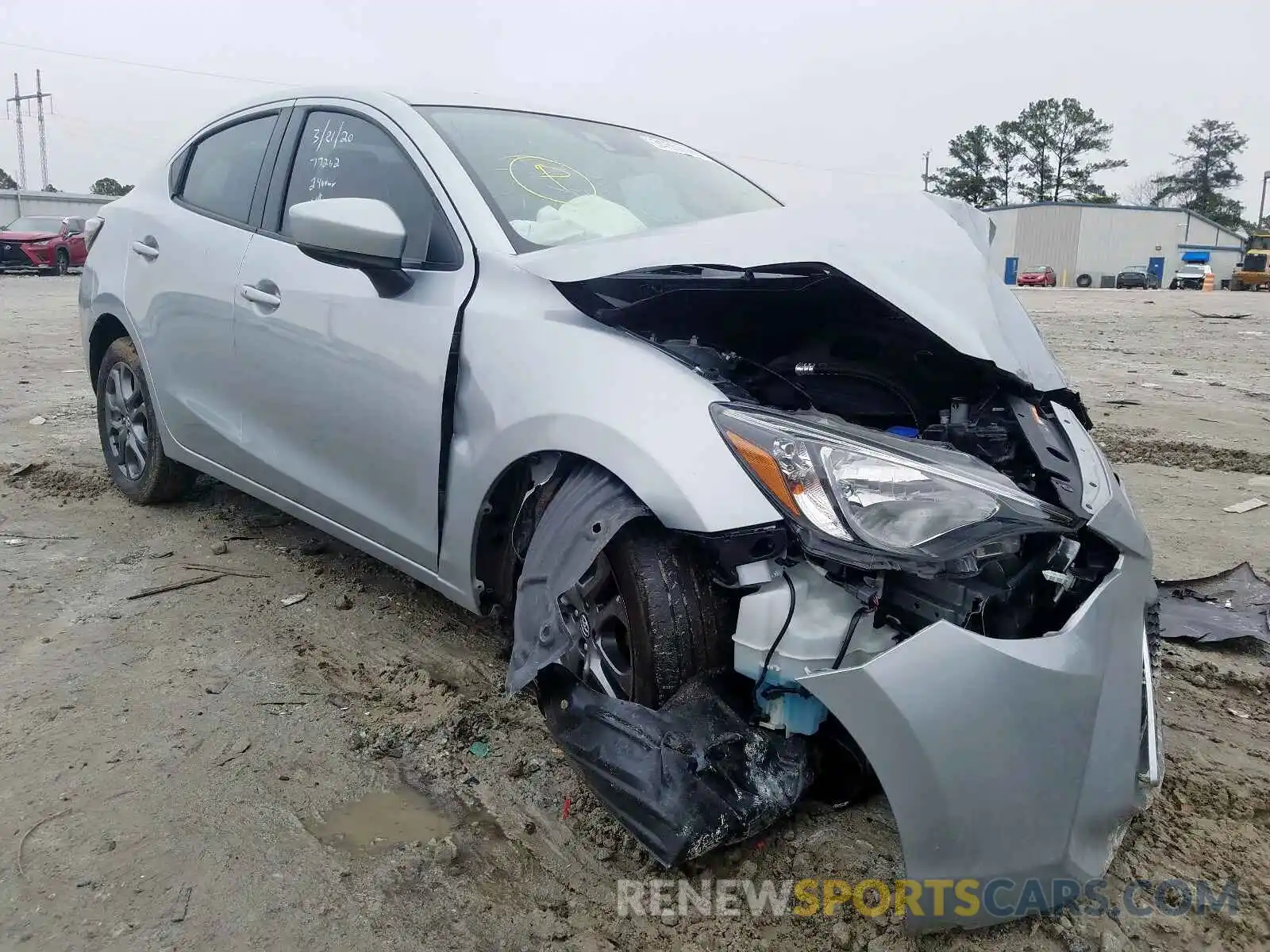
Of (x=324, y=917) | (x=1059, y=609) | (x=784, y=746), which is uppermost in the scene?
(x=1059, y=609)

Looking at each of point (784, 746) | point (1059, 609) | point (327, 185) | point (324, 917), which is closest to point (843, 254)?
point (1059, 609)

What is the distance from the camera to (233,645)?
2.88 metres

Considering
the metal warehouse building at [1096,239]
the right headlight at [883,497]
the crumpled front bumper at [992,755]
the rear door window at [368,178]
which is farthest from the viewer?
the metal warehouse building at [1096,239]

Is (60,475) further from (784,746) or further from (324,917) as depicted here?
(784,746)

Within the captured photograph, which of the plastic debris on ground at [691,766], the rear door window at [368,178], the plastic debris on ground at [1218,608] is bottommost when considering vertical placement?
the plastic debris on ground at [1218,608]

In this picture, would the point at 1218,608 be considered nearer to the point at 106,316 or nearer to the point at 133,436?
the point at 133,436

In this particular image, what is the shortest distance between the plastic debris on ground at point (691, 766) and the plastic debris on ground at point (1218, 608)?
1730 millimetres

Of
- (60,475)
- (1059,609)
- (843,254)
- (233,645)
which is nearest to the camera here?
(1059,609)

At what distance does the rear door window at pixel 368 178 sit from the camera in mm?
2488

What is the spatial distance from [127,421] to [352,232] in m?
2.31

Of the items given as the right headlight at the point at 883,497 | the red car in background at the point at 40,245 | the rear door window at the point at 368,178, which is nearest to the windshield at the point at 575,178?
the rear door window at the point at 368,178

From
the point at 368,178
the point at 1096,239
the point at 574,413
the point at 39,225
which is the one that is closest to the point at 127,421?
the point at 368,178

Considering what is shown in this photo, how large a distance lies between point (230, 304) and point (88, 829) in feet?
5.62

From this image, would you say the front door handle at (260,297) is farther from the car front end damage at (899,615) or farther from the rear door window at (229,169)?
the car front end damage at (899,615)
